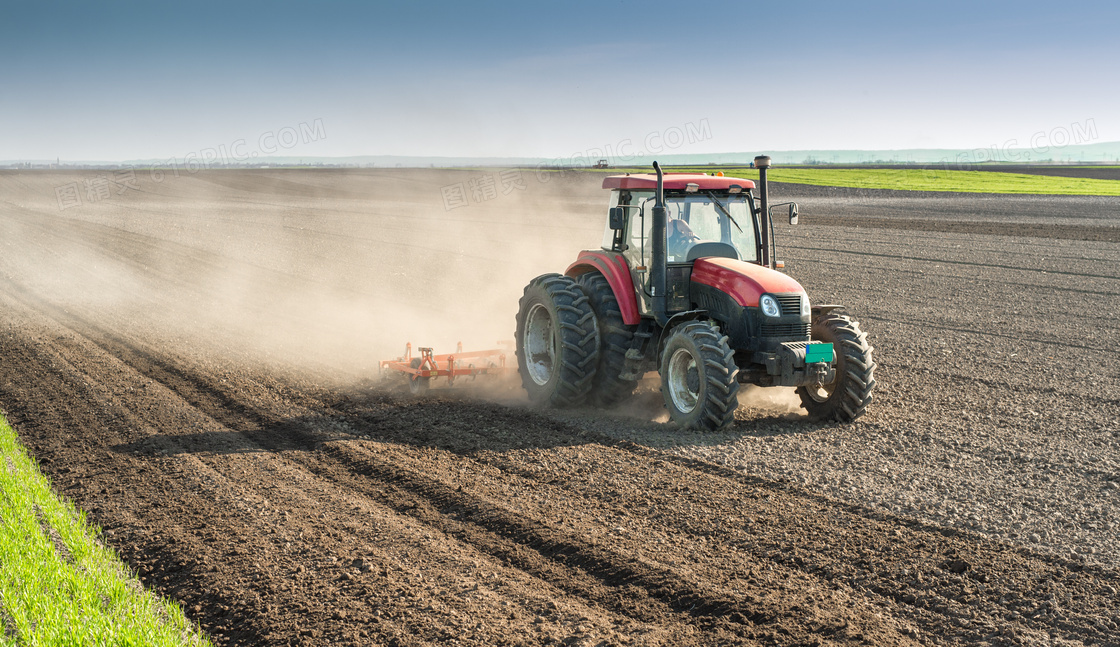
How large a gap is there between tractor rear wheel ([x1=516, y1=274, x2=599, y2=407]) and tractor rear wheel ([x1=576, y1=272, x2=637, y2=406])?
0.42ft

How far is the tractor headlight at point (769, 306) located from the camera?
8.13m

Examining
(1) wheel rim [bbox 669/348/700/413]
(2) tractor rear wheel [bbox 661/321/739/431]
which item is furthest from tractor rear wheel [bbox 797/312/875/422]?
(1) wheel rim [bbox 669/348/700/413]

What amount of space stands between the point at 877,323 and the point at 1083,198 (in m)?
36.7

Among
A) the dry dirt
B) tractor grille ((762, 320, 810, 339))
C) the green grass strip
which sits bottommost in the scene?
the dry dirt

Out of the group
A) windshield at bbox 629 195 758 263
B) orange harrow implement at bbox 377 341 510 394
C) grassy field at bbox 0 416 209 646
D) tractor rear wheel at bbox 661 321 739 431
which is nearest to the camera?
grassy field at bbox 0 416 209 646

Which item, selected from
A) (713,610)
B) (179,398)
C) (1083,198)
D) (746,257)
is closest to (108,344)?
(179,398)

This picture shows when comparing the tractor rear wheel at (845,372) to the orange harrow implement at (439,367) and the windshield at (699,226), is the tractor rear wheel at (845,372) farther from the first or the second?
the orange harrow implement at (439,367)

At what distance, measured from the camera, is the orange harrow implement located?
10.1 m

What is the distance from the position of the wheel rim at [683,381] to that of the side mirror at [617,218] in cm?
147

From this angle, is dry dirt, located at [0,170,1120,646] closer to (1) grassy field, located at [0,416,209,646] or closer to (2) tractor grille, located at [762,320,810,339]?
(1) grassy field, located at [0,416,209,646]

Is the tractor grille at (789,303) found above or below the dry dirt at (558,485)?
above

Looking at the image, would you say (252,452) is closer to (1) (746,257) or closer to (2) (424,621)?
(2) (424,621)

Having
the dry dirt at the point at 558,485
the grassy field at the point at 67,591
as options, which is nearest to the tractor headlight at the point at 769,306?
the dry dirt at the point at 558,485

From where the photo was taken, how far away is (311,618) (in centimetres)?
486
